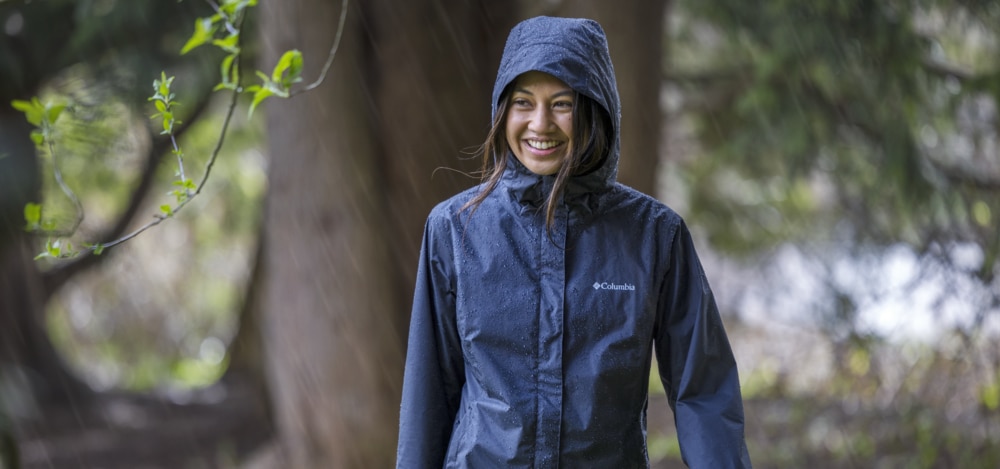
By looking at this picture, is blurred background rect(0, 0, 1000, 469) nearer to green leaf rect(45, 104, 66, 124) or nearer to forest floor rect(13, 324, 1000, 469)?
forest floor rect(13, 324, 1000, 469)

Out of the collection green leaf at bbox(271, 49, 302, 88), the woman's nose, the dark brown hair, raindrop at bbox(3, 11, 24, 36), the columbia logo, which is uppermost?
raindrop at bbox(3, 11, 24, 36)

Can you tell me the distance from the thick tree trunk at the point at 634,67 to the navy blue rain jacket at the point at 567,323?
6.96 ft

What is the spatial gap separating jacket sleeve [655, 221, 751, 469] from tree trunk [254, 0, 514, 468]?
2533 mm

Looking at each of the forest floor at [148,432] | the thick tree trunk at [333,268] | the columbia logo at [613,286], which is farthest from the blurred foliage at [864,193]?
the forest floor at [148,432]

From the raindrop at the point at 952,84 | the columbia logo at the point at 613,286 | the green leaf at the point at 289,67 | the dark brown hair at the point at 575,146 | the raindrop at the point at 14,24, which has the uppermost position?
the raindrop at the point at 14,24

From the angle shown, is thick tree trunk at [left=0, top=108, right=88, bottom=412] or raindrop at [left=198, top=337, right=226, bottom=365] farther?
raindrop at [left=198, top=337, right=226, bottom=365]

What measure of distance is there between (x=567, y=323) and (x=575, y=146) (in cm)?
43

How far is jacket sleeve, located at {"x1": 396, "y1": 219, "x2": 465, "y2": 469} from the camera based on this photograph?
2.46m

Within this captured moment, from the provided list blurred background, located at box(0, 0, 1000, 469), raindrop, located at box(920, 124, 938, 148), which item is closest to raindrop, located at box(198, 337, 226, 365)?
blurred background, located at box(0, 0, 1000, 469)

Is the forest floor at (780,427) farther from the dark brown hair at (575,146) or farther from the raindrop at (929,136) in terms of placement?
the dark brown hair at (575,146)

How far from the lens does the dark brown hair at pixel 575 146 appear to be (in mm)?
2361

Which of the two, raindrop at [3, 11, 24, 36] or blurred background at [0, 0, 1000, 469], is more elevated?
raindrop at [3, 11, 24, 36]

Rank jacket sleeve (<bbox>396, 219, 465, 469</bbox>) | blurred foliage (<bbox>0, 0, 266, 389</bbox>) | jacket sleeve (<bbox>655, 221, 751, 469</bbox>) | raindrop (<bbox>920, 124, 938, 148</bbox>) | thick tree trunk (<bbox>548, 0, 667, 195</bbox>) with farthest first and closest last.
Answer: raindrop (<bbox>920, 124, 938, 148</bbox>) → blurred foliage (<bbox>0, 0, 266, 389</bbox>) → thick tree trunk (<bbox>548, 0, 667, 195</bbox>) → jacket sleeve (<bbox>396, 219, 465, 469</bbox>) → jacket sleeve (<bbox>655, 221, 751, 469</bbox>)

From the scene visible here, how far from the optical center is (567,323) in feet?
7.61
